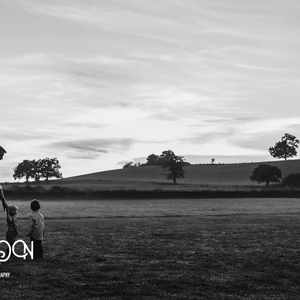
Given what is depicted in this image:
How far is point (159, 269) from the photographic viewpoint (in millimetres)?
15641

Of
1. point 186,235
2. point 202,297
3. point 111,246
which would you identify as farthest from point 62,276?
point 186,235

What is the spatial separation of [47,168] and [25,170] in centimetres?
706

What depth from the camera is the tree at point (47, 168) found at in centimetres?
17600

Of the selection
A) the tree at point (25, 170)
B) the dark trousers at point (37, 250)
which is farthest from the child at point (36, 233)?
the tree at point (25, 170)

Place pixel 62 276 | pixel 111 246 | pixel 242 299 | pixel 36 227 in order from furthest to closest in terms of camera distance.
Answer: pixel 111 246, pixel 36 227, pixel 62 276, pixel 242 299

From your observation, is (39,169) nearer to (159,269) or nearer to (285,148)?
(285,148)

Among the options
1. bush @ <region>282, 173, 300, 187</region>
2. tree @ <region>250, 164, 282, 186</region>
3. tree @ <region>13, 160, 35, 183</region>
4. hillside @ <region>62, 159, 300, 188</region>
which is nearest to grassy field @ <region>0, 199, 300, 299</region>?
bush @ <region>282, 173, 300, 187</region>

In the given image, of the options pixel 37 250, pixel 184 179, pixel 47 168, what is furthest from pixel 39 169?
pixel 37 250

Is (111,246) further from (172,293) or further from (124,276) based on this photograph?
(172,293)

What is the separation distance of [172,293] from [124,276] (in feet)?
7.76

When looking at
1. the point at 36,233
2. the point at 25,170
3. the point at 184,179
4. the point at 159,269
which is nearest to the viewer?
the point at 159,269

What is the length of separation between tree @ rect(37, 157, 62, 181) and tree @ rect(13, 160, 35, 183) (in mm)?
2019

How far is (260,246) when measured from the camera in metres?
21.6

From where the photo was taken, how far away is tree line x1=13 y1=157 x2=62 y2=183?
176 metres
